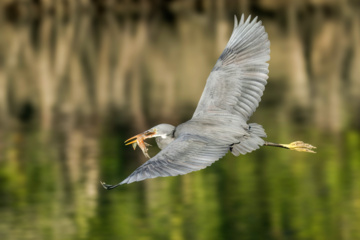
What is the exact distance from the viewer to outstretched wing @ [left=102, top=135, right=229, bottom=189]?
364 centimetres

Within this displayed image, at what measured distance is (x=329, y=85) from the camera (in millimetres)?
15000

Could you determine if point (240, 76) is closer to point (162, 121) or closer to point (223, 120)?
point (223, 120)

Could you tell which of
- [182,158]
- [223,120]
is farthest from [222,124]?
[182,158]

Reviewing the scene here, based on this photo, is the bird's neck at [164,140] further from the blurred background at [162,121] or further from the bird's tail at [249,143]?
the blurred background at [162,121]

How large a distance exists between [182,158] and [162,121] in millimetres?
8835

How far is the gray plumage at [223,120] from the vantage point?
12.3ft

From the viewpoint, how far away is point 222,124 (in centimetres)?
415

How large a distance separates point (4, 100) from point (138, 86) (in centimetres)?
235

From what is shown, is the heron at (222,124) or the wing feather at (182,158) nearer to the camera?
the wing feather at (182,158)

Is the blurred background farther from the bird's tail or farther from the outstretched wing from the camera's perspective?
the outstretched wing

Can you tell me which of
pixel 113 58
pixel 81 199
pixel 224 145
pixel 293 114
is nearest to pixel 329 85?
pixel 293 114

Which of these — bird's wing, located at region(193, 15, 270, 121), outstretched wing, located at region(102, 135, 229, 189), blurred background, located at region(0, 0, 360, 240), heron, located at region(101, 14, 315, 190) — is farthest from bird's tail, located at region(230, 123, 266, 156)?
blurred background, located at region(0, 0, 360, 240)

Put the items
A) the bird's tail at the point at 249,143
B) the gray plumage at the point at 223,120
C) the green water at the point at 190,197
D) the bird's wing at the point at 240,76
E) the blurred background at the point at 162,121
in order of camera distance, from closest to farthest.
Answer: the gray plumage at the point at 223,120, the bird's tail at the point at 249,143, the bird's wing at the point at 240,76, the green water at the point at 190,197, the blurred background at the point at 162,121

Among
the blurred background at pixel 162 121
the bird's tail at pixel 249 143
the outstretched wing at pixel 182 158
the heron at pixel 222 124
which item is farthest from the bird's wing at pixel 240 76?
the blurred background at pixel 162 121
